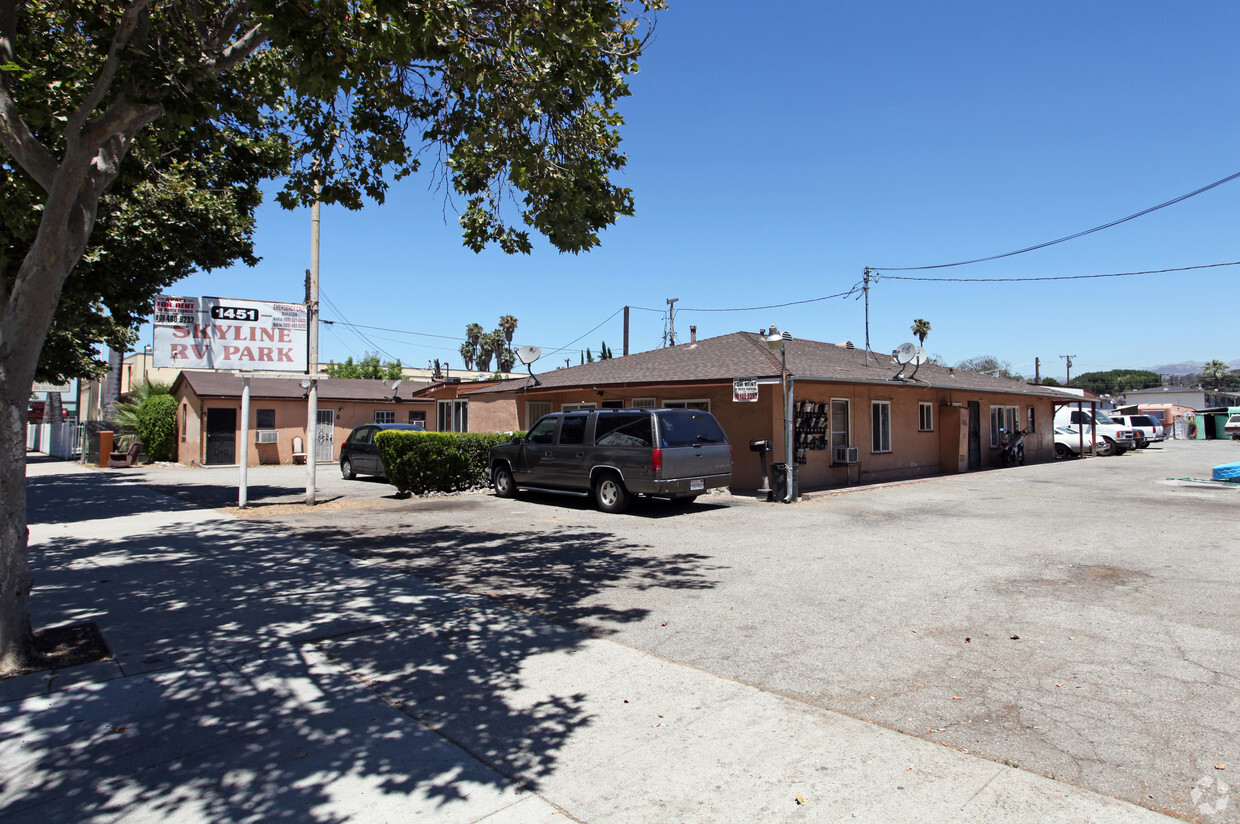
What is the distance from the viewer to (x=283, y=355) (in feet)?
49.1

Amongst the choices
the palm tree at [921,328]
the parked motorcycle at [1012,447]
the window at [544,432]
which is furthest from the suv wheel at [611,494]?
the palm tree at [921,328]

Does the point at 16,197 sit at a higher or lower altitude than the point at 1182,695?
higher

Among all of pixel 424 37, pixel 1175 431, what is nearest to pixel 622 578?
pixel 424 37

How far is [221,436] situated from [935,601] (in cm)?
2940

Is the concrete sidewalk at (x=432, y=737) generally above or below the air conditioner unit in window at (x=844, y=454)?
below

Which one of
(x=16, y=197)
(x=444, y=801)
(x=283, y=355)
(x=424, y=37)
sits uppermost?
(x=424, y=37)

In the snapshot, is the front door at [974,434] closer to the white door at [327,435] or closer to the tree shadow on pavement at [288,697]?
the tree shadow on pavement at [288,697]

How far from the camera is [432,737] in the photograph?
13.0 ft

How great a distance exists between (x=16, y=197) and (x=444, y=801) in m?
8.58

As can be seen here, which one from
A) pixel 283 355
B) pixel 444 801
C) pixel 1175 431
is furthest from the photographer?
pixel 1175 431

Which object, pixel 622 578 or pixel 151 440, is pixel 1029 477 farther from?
pixel 151 440

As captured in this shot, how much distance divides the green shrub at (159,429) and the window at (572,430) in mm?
23906

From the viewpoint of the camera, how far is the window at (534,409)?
862 inches

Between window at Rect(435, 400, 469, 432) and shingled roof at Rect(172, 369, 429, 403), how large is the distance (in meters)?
4.60
